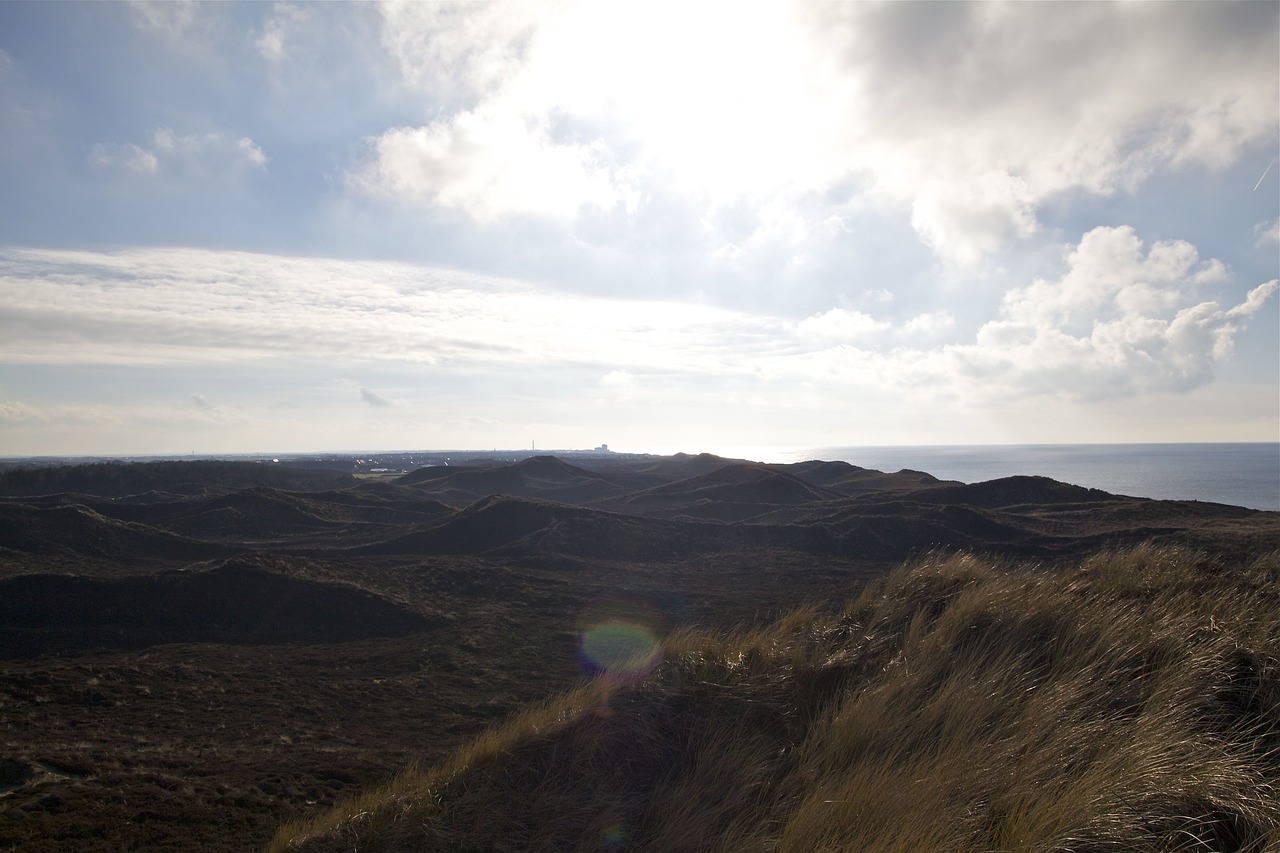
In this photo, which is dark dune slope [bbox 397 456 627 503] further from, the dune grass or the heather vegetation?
the dune grass

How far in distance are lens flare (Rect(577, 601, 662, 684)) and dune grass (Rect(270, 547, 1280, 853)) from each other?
274 inches

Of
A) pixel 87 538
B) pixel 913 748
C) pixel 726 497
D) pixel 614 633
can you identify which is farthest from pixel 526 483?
pixel 913 748

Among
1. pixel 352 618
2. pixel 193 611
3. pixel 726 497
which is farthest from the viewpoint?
pixel 726 497

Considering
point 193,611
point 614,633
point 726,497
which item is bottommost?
point 614,633

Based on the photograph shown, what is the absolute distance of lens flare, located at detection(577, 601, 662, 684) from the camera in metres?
15.2

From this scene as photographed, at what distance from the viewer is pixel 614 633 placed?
18.2m

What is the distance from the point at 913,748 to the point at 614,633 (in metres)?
14.2

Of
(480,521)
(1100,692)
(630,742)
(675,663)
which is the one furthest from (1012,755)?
(480,521)

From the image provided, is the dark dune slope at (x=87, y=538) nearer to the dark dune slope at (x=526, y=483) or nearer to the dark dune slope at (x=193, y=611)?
the dark dune slope at (x=193, y=611)

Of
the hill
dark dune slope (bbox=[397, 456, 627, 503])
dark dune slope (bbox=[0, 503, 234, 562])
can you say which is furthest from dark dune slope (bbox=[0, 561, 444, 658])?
dark dune slope (bbox=[397, 456, 627, 503])

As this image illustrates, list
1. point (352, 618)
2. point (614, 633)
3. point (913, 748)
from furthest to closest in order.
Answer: point (352, 618), point (614, 633), point (913, 748)

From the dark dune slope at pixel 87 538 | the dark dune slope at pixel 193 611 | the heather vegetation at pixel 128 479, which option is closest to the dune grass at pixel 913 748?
the dark dune slope at pixel 193 611

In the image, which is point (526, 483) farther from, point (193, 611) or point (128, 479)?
point (193, 611)

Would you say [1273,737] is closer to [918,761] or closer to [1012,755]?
[1012,755]
